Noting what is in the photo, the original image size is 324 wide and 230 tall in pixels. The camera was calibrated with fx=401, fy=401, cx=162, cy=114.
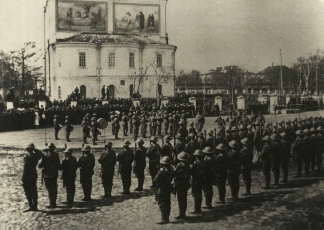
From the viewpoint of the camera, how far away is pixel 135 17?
32.0 m

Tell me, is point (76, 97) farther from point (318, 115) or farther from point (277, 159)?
point (277, 159)

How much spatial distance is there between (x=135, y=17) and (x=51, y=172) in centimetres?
2640

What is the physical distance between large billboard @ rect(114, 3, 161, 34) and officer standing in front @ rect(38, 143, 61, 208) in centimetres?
2610

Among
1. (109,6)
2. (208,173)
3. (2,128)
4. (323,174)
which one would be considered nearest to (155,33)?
(109,6)

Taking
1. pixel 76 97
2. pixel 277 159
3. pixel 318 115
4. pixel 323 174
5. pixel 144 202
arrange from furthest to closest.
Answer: pixel 76 97 < pixel 318 115 < pixel 323 174 < pixel 277 159 < pixel 144 202

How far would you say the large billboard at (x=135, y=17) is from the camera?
32.1 meters

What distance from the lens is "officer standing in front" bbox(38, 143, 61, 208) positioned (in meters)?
7.00

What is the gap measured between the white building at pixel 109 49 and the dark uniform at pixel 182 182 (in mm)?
25323

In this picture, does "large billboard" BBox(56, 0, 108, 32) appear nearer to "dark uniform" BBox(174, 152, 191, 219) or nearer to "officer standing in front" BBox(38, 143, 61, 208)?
"officer standing in front" BBox(38, 143, 61, 208)

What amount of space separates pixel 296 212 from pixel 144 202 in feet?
8.74

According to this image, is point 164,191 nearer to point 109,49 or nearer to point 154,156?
point 154,156

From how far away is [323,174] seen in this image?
32.1 feet

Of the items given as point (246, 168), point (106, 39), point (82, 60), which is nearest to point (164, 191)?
point (246, 168)

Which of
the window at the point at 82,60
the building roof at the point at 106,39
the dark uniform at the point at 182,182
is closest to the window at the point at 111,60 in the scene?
the building roof at the point at 106,39
